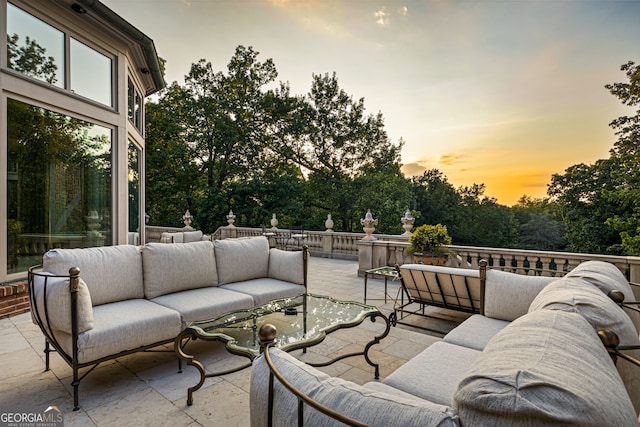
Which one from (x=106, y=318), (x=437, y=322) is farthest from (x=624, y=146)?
(x=106, y=318)

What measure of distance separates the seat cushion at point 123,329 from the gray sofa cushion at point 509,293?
103 inches

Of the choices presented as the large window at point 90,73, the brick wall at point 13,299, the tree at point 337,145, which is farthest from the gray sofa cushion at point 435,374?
the tree at point 337,145

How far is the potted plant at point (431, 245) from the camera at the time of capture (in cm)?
517

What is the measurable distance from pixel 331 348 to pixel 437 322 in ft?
5.17

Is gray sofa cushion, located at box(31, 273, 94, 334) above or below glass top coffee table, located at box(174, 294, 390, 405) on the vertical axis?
above

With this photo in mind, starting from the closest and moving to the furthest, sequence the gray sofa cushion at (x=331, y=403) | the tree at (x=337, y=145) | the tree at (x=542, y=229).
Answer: the gray sofa cushion at (x=331, y=403) < the tree at (x=337, y=145) < the tree at (x=542, y=229)

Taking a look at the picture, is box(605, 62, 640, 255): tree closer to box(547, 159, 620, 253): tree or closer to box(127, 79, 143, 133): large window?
box(547, 159, 620, 253): tree

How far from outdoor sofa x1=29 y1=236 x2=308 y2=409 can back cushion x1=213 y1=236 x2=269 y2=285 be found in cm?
1

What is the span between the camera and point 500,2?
6.94 meters

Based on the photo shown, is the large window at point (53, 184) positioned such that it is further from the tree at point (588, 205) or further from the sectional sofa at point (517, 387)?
the tree at point (588, 205)

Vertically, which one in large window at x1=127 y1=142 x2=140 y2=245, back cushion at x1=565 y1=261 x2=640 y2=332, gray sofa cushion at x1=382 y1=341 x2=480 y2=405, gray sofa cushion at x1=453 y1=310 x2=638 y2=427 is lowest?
gray sofa cushion at x1=382 y1=341 x2=480 y2=405

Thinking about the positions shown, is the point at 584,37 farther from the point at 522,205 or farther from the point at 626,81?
the point at 522,205

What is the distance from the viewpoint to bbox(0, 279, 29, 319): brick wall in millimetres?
3965

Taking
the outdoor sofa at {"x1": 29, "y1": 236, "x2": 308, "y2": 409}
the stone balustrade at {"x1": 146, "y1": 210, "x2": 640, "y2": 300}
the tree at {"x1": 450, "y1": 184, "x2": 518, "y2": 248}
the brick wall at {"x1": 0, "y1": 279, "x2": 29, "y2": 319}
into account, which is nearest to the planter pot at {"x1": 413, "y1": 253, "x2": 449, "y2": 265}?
the stone balustrade at {"x1": 146, "y1": 210, "x2": 640, "y2": 300}
